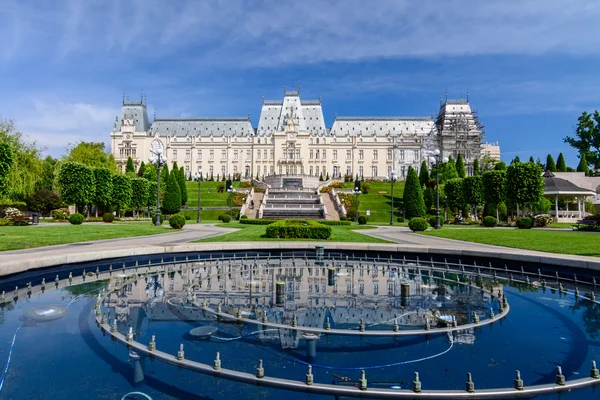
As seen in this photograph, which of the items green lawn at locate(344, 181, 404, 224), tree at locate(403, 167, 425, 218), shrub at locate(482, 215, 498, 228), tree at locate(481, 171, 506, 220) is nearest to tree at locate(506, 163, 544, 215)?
tree at locate(481, 171, 506, 220)

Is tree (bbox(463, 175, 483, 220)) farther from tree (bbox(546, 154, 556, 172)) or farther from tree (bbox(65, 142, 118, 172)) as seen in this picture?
tree (bbox(65, 142, 118, 172))

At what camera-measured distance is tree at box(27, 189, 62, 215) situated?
4273cm

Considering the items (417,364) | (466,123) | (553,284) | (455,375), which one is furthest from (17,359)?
(466,123)

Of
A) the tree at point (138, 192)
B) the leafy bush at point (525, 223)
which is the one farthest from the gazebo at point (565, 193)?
the tree at point (138, 192)

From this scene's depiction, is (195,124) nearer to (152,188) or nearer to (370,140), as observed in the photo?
(370,140)

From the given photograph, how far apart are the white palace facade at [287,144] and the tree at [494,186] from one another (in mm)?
55497

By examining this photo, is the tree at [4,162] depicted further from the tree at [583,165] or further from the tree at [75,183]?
the tree at [583,165]

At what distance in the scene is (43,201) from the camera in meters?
43.1

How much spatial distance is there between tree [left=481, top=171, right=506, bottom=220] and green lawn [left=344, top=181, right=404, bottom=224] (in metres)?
9.69

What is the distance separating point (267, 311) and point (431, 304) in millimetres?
3418

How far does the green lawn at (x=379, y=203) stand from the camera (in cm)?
4756

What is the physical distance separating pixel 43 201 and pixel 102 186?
23.2 feet

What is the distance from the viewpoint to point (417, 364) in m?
5.18

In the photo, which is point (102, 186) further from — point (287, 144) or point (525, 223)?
point (287, 144)
